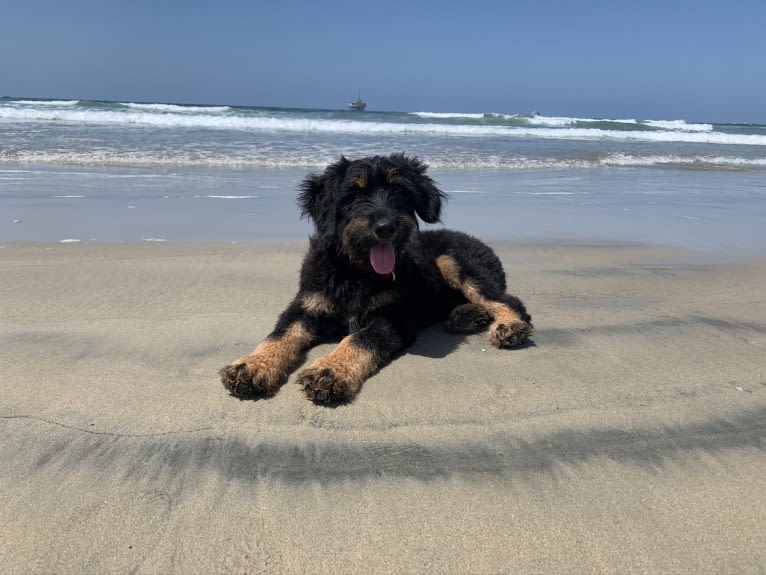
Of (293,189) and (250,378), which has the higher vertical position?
(250,378)

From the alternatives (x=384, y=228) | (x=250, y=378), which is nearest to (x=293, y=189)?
(x=384, y=228)

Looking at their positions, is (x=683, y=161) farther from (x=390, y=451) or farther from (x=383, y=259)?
(x=390, y=451)

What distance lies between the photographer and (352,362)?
346 cm

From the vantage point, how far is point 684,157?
2230cm

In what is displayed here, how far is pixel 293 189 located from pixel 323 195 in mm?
7421

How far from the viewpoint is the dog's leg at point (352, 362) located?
3.19 meters

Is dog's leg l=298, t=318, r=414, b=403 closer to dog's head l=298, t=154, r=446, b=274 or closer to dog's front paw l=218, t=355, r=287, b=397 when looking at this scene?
dog's front paw l=218, t=355, r=287, b=397

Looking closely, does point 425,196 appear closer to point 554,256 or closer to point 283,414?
point 283,414

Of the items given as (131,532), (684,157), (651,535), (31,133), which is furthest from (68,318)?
(684,157)

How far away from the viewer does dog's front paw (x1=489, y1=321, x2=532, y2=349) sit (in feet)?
13.3

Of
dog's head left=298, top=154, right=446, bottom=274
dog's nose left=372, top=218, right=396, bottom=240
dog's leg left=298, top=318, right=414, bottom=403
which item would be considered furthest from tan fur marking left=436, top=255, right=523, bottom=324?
dog's nose left=372, top=218, right=396, bottom=240

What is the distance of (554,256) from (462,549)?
17.6 feet

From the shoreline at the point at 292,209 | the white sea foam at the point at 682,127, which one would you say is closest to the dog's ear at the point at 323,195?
the shoreline at the point at 292,209

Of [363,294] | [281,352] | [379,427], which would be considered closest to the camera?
[379,427]
